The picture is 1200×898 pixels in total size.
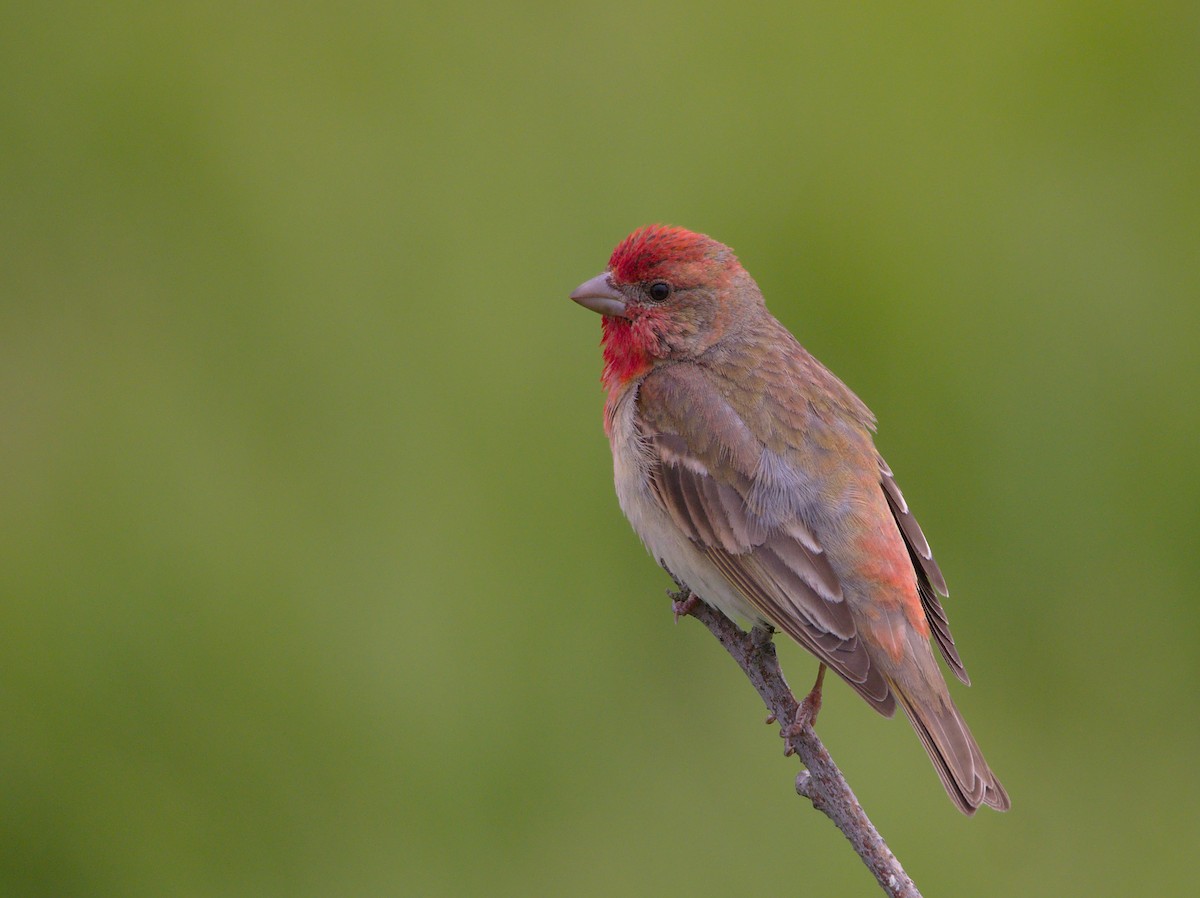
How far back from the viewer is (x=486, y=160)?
21.5ft

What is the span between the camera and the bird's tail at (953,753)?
3.76 meters

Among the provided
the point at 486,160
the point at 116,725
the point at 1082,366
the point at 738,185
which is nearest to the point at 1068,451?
the point at 1082,366

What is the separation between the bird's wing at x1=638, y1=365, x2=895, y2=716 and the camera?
13.5 ft

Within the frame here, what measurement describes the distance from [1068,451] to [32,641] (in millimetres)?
4645

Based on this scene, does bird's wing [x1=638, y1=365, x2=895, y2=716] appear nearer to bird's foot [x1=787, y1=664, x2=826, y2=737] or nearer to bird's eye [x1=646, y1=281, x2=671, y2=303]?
bird's foot [x1=787, y1=664, x2=826, y2=737]

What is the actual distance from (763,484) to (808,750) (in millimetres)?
1057

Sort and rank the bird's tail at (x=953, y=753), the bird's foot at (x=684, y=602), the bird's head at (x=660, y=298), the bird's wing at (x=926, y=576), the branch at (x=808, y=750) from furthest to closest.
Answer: the bird's head at (x=660, y=298)
the bird's foot at (x=684, y=602)
the bird's wing at (x=926, y=576)
the bird's tail at (x=953, y=753)
the branch at (x=808, y=750)

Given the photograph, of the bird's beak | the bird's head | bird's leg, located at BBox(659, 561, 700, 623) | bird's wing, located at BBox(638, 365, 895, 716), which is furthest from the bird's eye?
bird's leg, located at BBox(659, 561, 700, 623)

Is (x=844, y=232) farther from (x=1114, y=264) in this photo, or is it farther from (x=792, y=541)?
(x=792, y=541)

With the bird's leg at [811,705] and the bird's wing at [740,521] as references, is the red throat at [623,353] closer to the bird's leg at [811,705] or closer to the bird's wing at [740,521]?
the bird's wing at [740,521]

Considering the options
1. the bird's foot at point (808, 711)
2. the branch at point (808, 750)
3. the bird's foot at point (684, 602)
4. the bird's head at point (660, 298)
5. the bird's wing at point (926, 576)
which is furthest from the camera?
the bird's head at point (660, 298)

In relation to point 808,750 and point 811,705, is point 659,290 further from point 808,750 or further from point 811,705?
point 808,750

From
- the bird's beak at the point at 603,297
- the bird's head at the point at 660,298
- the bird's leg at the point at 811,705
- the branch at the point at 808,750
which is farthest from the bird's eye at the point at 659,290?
the bird's leg at the point at 811,705

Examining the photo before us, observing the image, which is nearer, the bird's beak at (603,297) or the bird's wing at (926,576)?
the bird's wing at (926,576)
